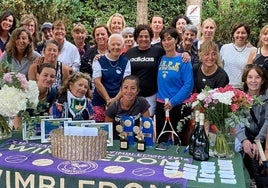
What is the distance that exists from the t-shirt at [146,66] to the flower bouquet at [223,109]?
1593 millimetres

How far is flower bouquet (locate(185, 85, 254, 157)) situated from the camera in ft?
8.86

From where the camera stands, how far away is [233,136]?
2936 mm

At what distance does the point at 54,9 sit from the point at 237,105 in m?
6.73

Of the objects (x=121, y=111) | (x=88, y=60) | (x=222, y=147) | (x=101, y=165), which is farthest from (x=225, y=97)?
(x=88, y=60)

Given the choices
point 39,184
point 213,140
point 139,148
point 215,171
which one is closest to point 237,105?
point 213,140

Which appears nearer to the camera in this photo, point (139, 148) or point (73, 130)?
point (73, 130)

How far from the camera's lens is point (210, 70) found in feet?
13.1

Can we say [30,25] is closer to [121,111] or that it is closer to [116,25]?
[116,25]

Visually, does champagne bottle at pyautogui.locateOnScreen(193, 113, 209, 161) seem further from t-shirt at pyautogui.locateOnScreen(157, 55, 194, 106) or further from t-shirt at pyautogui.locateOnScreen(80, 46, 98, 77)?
t-shirt at pyautogui.locateOnScreen(80, 46, 98, 77)

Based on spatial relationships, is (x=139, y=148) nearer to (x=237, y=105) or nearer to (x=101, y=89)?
(x=237, y=105)

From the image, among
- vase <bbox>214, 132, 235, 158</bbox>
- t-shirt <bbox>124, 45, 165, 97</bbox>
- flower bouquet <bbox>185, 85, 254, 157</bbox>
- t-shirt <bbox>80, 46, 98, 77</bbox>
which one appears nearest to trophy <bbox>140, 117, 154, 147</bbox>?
flower bouquet <bbox>185, 85, 254, 157</bbox>

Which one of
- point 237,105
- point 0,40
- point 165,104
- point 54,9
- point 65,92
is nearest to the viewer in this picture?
point 237,105

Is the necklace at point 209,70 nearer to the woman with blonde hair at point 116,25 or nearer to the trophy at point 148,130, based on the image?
the trophy at point 148,130

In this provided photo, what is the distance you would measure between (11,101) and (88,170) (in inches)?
29.4
